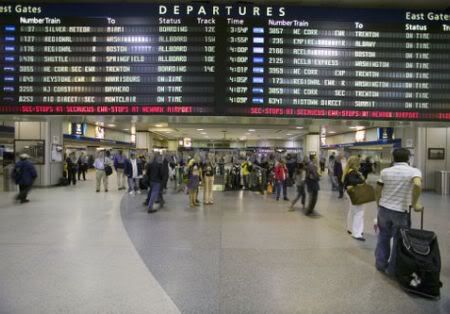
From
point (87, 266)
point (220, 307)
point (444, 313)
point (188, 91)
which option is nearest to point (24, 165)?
point (188, 91)

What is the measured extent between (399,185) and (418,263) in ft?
3.27

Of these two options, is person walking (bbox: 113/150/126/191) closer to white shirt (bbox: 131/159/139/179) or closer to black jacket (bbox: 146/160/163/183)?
white shirt (bbox: 131/159/139/179)

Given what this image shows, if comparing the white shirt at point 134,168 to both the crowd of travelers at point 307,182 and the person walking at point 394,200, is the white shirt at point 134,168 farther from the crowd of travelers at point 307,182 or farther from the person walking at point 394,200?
the person walking at point 394,200

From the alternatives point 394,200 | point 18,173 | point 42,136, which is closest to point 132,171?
point 18,173

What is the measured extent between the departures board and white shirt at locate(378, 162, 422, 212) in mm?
4136

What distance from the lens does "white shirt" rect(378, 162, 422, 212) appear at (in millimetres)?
3848

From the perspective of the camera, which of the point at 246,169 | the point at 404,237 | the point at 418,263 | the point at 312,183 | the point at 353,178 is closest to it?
the point at 418,263

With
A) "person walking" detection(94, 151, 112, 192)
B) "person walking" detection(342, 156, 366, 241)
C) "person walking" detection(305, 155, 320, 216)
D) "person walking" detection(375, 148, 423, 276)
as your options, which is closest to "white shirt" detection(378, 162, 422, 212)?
"person walking" detection(375, 148, 423, 276)

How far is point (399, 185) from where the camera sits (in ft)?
12.8

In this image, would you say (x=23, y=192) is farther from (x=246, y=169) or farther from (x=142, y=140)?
(x=142, y=140)

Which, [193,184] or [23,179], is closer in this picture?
[193,184]

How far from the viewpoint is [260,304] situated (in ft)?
10.4

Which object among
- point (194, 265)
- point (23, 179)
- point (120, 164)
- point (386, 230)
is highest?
point (120, 164)

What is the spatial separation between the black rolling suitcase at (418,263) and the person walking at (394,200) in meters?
0.16
